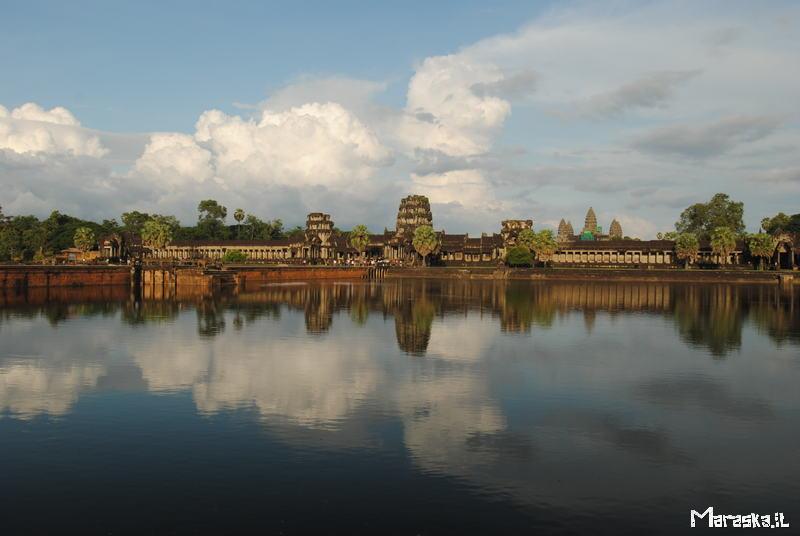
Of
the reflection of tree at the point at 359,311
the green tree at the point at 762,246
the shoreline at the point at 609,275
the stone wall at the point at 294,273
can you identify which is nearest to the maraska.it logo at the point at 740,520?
the reflection of tree at the point at 359,311

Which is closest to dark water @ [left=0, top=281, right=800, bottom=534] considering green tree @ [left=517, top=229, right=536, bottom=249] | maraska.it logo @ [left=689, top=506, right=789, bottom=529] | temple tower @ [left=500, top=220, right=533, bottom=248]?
maraska.it logo @ [left=689, top=506, right=789, bottom=529]

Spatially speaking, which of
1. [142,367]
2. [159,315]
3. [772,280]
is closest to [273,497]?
[142,367]

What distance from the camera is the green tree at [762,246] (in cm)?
11269

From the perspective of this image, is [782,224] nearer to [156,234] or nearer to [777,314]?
[777,314]

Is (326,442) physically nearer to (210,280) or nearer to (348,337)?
(348,337)

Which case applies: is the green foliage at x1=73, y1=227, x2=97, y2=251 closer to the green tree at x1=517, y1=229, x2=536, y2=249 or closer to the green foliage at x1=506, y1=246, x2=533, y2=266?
the green foliage at x1=506, y1=246, x2=533, y2=266

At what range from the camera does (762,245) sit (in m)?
113

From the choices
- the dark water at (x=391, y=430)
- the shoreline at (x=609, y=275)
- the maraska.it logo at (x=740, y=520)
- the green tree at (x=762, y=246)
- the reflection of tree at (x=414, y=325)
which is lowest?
the maraska.it logo at (x=740, y=520)

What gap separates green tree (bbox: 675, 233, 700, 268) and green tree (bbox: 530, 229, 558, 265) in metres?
22.5

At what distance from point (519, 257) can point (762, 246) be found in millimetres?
40331

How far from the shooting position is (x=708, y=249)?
426 feet

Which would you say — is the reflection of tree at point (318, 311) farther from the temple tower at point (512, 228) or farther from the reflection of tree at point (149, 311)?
the temple tower at point (512, 228)

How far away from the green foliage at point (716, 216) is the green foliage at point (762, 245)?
27840mm

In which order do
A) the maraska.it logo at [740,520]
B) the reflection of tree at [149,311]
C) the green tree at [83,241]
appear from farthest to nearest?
the green tree at [83,241]
the reflection of tree at [149,311]
the maraska.it logo at [740,520]
